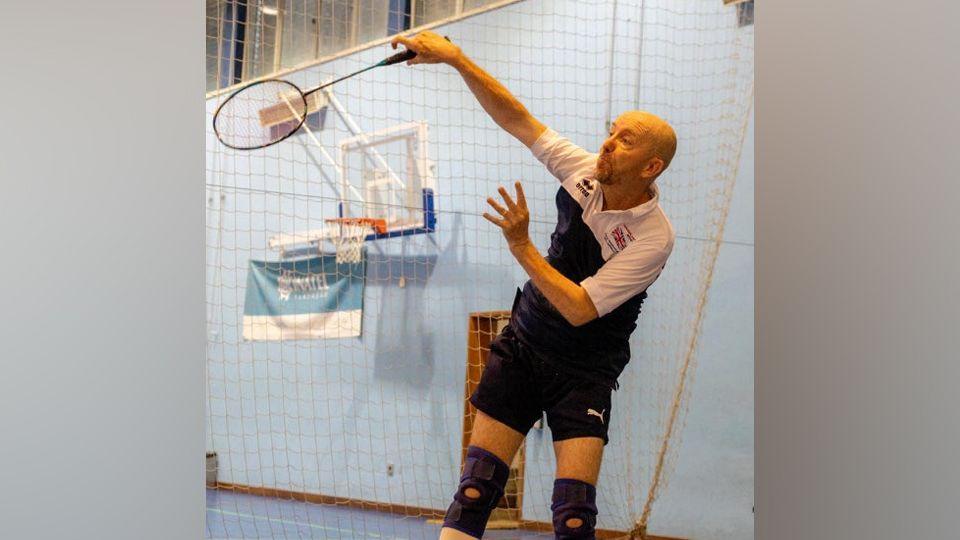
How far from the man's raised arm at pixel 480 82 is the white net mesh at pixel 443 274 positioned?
151cm

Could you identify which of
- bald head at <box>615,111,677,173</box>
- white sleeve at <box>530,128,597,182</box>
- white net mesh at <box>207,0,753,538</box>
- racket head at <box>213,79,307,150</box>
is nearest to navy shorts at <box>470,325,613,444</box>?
white sleeve at <box>530,128,597,182</box>

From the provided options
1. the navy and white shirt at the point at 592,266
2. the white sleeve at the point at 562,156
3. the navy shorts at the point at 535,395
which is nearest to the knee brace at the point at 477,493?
the navy shorts at the point at 535,395

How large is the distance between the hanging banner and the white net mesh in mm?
69

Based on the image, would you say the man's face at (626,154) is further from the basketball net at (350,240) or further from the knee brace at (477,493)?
the basketball net at (350,240)

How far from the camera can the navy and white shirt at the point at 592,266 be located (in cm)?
239

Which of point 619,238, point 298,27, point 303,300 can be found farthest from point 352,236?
point 619,238

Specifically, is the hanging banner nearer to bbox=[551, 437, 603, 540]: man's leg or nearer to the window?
the window

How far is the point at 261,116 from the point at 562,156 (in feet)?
5.36

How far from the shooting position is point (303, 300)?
4863 millimetres

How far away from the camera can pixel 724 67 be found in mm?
3973

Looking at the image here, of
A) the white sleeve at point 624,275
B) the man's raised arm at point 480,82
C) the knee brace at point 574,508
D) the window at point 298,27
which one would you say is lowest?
the knee brace at point 574,508

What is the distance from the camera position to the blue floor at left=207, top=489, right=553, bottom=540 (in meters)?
4.10
